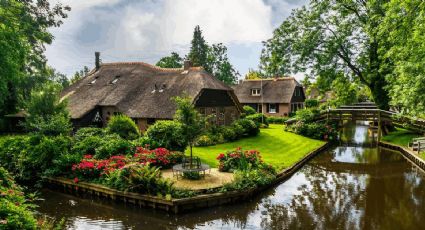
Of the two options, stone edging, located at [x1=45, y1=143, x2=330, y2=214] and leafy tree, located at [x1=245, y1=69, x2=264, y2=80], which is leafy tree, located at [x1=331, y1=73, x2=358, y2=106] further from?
leafy tree, located at [x1=245, y1=69, x2=264, y2=80]

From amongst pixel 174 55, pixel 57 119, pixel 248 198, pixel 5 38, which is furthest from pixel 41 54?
pixel 248 198

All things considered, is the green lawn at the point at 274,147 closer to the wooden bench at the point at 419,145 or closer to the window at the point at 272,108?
the wooden bench at the point at 419,145

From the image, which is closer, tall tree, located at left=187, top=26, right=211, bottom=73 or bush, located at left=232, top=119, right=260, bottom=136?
bush, located at left=232, top=119, right=260, bottom=136

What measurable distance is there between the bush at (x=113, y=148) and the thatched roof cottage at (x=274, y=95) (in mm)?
33080

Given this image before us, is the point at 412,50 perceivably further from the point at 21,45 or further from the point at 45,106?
the point at 21,45

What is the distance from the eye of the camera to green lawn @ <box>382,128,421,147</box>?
103 feet

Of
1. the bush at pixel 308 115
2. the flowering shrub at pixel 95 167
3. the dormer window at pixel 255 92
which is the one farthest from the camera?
the dormer window at pixel 255 92

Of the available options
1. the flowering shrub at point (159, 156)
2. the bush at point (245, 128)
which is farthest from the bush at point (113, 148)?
the bush at point (245, 128)

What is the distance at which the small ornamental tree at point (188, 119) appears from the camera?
16938 mm

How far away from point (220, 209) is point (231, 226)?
1876mm

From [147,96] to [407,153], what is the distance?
80.7ft

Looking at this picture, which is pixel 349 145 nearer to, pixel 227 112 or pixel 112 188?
pixel 227 112

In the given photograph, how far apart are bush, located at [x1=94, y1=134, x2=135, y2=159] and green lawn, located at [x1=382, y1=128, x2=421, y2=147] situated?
84.0 ft

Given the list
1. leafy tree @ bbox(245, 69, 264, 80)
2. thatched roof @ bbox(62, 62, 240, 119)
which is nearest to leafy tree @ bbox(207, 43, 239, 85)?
leafy tree @ bbox(245, 69, 264, 80)
